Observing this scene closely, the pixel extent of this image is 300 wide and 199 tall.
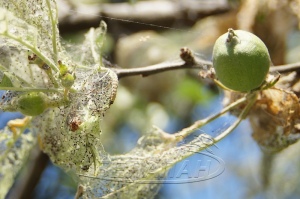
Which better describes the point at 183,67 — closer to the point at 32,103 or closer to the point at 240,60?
the point at 240,60

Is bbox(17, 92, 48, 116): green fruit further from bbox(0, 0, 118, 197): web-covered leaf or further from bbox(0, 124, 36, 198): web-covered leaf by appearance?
bbox(0, 124, 36, 198): web-covered leaf

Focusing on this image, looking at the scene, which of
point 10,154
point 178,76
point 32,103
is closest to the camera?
point 32,103

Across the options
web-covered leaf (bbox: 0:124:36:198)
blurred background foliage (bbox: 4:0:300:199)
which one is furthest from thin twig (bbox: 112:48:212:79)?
blurred background foliage (bbox: 4:0:300:199)

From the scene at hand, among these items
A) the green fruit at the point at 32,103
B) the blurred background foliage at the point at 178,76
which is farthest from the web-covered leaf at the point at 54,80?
the blurred background foliage at the point at 178,76

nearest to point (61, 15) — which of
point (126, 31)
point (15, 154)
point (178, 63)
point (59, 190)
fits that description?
point (126, 31)

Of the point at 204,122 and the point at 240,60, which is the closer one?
the point at 240,60

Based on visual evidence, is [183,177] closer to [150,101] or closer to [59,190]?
[59,190]

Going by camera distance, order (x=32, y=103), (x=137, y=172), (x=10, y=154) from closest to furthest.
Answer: (x=32, y=103)
(x=137, y=172)
(x=10, y=154)

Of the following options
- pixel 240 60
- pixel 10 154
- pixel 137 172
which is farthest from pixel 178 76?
pixel 240 60
